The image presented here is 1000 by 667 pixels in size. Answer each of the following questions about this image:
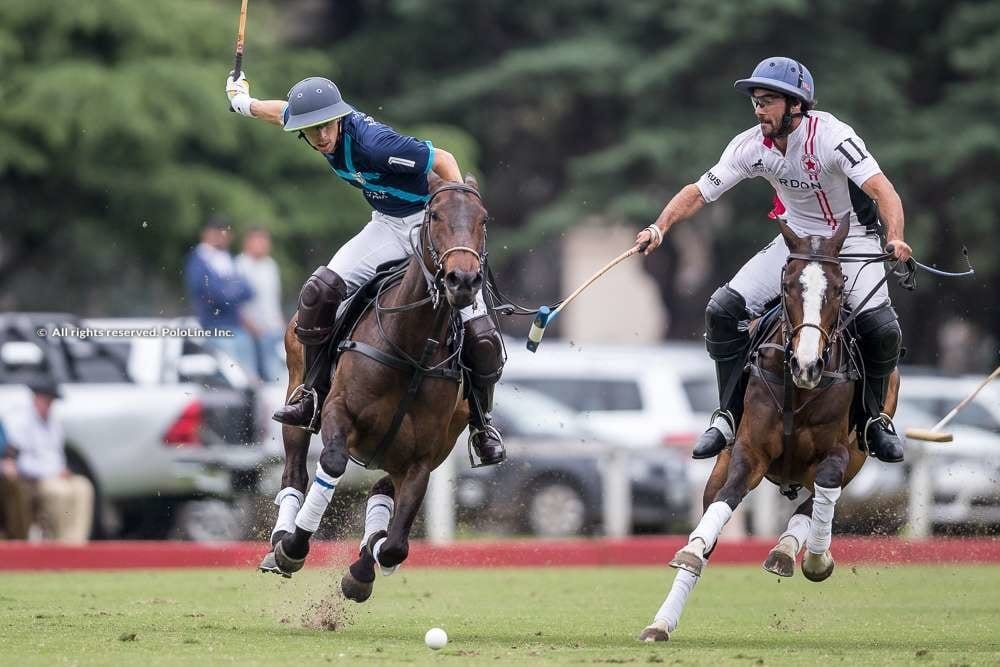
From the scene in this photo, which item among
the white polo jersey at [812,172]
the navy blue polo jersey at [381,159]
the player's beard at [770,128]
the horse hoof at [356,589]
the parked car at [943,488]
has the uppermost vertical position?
the player's beard at [770,128]

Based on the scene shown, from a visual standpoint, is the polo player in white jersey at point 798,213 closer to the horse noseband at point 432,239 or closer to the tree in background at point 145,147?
the horse noseband at point 432,239

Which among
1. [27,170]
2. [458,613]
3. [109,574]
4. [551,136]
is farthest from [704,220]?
[458,613]

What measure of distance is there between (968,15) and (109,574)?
1617 centimetres

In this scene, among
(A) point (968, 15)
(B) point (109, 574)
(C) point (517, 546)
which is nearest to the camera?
(B) point (109, 574)

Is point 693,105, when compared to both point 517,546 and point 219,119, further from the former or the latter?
point 517,546

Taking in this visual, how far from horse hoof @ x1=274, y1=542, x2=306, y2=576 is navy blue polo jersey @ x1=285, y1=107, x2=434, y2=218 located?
2048 mm

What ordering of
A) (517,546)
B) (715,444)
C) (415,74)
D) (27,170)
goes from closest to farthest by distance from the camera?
(715,444)
(517,546)
(27,170)
(415,74)

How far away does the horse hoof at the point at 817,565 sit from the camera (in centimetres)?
1012

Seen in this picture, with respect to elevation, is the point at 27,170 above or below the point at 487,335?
above

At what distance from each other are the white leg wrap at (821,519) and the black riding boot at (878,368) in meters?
0.46

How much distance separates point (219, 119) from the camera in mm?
22672

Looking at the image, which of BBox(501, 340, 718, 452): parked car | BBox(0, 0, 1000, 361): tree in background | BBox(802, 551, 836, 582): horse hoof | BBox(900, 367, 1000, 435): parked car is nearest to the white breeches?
BBox(802, 551, 836, 582): horse hoof

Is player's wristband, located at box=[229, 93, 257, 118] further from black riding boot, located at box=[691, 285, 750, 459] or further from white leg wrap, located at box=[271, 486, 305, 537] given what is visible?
black riding boot, located at box=[691, 285, 750, 459]

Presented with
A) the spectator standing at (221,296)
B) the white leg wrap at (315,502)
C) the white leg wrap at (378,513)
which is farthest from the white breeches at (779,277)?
the spectator standing at (221,296)
